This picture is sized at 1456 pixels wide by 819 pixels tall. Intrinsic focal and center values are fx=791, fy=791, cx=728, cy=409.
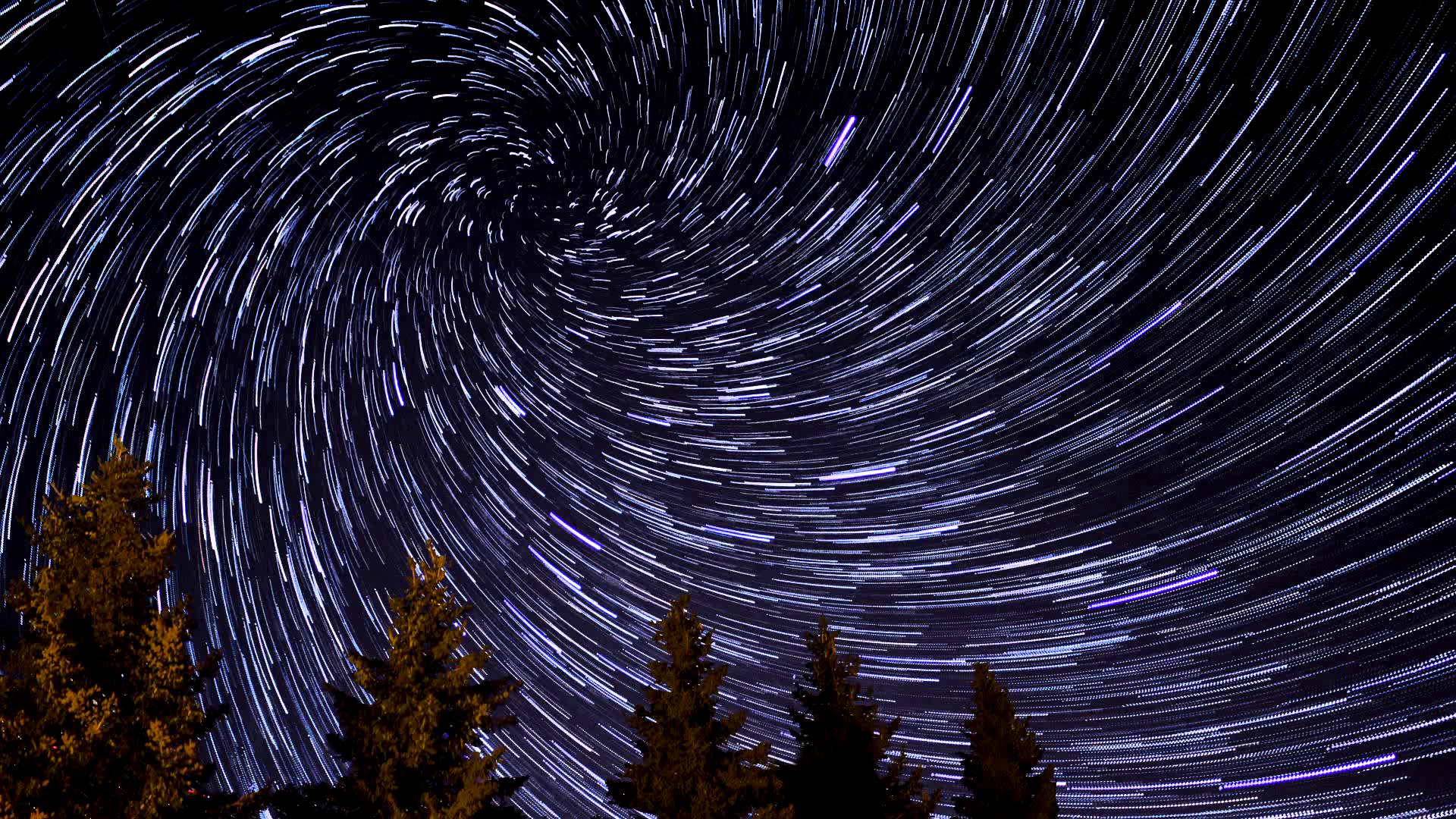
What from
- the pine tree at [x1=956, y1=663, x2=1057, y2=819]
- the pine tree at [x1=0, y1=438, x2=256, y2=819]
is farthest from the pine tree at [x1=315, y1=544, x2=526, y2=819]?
the pine tree at [x1=956, y1=663, x2=1057, y2=819]

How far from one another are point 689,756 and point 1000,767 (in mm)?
7234

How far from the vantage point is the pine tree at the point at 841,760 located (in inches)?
497

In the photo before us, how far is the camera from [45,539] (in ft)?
26.2

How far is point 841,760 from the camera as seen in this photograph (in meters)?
12.9

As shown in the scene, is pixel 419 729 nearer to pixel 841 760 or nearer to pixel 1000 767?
pixel 841 760

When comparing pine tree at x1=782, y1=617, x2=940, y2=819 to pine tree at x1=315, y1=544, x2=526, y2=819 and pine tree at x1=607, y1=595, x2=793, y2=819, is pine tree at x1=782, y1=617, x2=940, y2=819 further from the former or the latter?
pine tree at x1=315, y1=544, x2=526, y2=819

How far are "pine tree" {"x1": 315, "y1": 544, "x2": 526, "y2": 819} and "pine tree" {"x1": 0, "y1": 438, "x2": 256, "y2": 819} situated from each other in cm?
115

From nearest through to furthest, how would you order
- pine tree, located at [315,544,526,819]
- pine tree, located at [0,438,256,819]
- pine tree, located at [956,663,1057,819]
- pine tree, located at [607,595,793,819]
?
pine tree, located at [0,438,256,819], pine tree, located at [315,544,526,819], pine tree, located at [607,595,793,819], pine tree, located at [956,663,1057,819]

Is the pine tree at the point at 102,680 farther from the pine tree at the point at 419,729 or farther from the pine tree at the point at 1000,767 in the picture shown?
the pine tree at the point at 1000,767

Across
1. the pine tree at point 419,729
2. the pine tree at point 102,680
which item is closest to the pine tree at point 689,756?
the pine tree at point 419,729

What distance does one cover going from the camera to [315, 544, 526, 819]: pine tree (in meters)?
8.36

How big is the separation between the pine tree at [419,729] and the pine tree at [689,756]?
1.98 meters

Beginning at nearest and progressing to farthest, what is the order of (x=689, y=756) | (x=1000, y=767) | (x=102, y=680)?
(x=102, y=680) < (x=689, y=756) < (x=1000, y=767)

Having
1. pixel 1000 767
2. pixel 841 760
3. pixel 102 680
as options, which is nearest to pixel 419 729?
pixel 102 680
